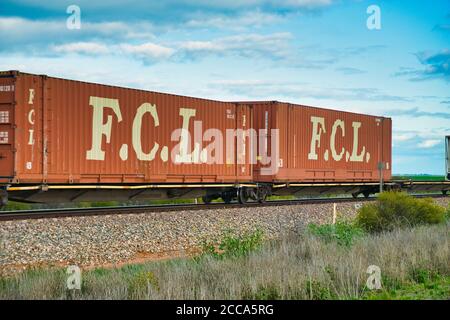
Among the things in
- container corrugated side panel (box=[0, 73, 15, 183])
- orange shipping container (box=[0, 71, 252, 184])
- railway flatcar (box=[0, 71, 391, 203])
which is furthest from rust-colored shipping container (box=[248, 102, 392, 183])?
container corrugated side panel (box=[0, 73, 15, 183])

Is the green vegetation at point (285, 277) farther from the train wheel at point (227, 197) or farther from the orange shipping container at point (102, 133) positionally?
the train wheel at point (227, 197)

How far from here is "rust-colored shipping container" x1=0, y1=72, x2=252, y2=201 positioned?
15.6m

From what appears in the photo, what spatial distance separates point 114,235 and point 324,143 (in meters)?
14.0

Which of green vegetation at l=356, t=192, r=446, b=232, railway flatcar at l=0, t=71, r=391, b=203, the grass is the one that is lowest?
the grass

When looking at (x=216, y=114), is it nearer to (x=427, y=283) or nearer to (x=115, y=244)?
(x=115, y=244)

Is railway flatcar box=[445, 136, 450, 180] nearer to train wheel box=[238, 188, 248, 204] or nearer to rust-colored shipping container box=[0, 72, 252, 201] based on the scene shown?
train wheel box=[238, 188, 248, 204]

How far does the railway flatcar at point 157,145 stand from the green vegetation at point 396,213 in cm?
641

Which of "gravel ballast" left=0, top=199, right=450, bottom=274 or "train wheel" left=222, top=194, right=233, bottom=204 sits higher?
"train wheel" left=222, top=194, right=233, bottom=204

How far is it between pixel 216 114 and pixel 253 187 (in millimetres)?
3619

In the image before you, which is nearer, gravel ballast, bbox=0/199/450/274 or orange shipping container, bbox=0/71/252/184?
gravel ballast, bbox=0/199/450/274

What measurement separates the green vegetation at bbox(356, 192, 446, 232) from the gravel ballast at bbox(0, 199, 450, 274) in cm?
232

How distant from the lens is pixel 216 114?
21.3 metres

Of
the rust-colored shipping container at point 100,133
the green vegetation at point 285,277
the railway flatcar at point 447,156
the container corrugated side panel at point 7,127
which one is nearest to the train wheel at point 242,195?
the rust-colored shipping container at point 100,133
